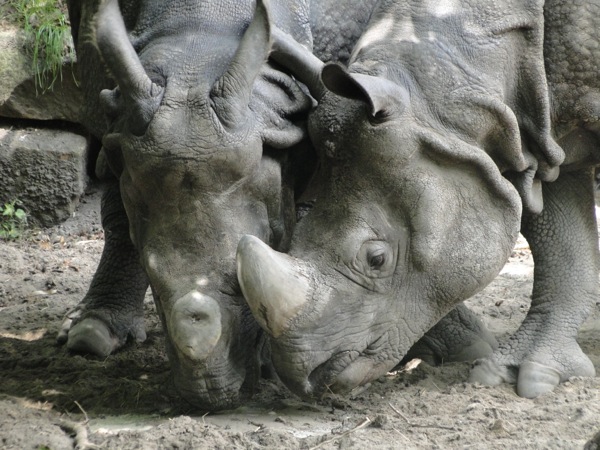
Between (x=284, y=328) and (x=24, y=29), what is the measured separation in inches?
210

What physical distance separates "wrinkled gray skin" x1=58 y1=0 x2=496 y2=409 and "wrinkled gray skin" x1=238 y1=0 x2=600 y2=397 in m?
0.25

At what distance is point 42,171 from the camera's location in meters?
8.24

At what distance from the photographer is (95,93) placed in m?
4.93

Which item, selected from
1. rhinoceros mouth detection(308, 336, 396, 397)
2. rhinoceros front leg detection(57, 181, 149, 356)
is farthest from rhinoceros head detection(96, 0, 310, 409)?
rhinoceros front leg detection(57, 181, 149, 356)

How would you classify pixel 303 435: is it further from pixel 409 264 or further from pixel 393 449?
pixel 409 264

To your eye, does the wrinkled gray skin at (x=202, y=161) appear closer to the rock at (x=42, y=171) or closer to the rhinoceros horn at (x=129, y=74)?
the rhinoceros horn at (x=129, y=74)

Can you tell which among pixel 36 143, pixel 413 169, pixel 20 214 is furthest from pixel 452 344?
pixel 36 143

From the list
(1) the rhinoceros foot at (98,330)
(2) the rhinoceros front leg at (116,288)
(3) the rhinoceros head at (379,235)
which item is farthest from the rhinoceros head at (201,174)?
(2) the rhinoceros front leg at (116,288)

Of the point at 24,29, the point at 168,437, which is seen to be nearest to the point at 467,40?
the point at 168,437

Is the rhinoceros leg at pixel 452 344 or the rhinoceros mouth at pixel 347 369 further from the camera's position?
the rhinoceros leg at pixel 452 344

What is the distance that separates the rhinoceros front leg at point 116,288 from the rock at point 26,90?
2.74 m

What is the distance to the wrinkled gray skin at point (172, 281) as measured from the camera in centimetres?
391

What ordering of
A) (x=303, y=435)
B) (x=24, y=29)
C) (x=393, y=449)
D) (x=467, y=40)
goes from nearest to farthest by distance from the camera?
(x=393, y=449) → (x=303, y=435) → (x=467, y=40) → (x=24, y=29)

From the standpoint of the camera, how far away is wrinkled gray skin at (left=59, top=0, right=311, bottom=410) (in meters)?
3.81
